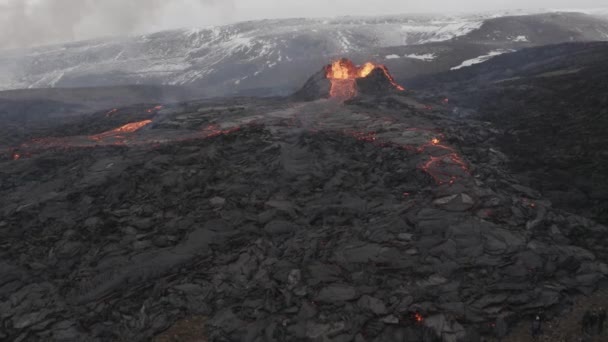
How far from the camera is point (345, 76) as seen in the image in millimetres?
44938

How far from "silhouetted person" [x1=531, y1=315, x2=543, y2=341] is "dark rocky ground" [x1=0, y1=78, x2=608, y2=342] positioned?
1.22ft

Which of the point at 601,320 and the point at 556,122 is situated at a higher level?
the point at 556,122

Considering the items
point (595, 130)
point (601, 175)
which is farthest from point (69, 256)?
point (595, 130)

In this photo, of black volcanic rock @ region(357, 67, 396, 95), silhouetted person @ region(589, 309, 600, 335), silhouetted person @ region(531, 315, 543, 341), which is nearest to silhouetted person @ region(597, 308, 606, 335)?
silhouetted person @ region(589, 309, 600, 335)

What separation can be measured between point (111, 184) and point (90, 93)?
78208 millimetres

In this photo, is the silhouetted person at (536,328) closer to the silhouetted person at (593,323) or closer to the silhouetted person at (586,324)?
the silhouetted person at (586,324)

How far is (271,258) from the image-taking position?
47.5ft

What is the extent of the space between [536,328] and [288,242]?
8543mm

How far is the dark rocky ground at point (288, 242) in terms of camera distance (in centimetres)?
1171

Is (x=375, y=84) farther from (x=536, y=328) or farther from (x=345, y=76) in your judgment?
(x=536, y=328)

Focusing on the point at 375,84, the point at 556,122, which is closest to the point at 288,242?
the point at 556,122

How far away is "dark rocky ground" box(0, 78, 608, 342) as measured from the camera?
1171cm

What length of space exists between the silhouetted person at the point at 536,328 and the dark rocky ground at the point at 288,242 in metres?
0.37

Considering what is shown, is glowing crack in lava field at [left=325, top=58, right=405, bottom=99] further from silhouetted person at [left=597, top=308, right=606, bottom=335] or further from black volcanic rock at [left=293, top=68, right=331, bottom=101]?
silhouetted person at [left=597, top=308, right=606, bottom=335]
